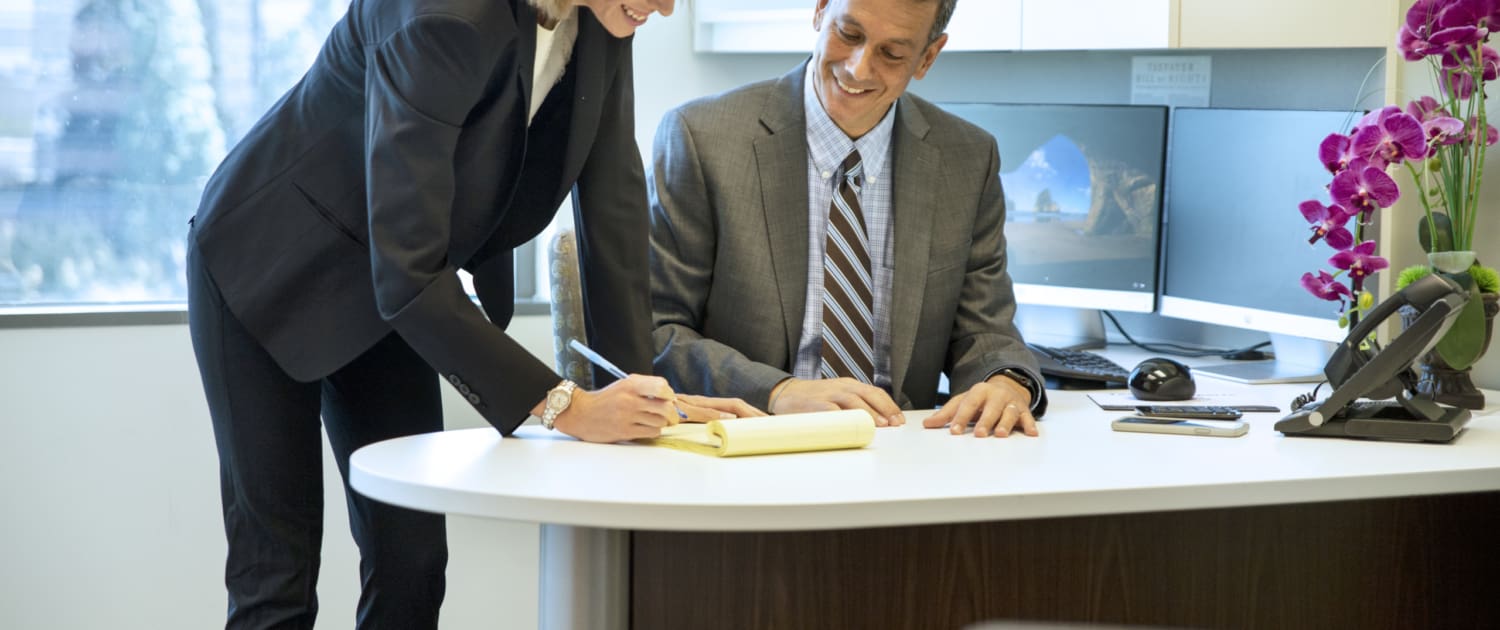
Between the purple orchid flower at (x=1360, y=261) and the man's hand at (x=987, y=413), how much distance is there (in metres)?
0.54

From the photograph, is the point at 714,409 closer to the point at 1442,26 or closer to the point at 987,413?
the point at 987,413

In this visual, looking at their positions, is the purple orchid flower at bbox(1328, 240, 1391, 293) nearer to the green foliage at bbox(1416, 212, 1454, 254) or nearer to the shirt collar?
the green foliage at bbox(1416, 212, 1454, 254)

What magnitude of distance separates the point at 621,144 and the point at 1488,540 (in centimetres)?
114

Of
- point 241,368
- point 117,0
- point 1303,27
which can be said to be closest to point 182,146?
point 117,0

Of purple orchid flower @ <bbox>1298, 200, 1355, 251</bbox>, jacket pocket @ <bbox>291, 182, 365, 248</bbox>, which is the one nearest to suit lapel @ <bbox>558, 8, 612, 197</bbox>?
jacket pocket @ <bbox>291, 182, 365, 248</bbox>

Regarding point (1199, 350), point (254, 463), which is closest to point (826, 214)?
point (254, 463)

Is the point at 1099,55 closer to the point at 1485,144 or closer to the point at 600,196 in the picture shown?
the point at 1485,144

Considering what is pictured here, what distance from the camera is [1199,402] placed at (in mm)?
1975

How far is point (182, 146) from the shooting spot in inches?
121

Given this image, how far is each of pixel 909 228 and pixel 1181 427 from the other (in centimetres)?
55

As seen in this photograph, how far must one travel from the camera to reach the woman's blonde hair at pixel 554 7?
1506 millimetres

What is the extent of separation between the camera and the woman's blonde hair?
1.51 metres

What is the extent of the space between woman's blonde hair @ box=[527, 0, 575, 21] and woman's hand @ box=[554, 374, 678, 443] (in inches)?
15.3

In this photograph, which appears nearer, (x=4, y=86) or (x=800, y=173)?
(x=800, y=173)
